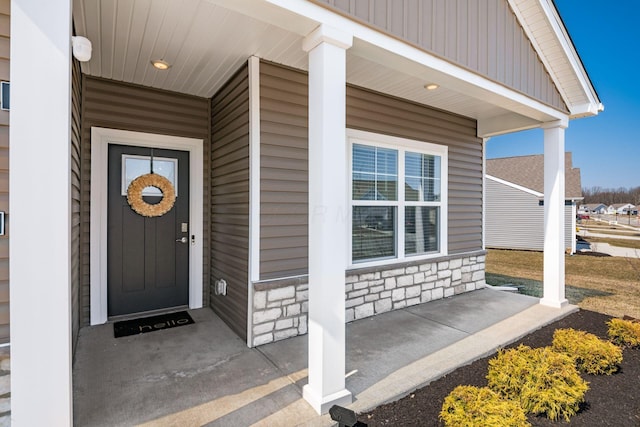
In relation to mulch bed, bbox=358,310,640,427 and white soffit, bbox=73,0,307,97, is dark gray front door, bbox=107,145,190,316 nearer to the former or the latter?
white soffit, bbox=73,0,307,97

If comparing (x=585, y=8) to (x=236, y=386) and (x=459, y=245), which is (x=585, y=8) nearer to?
(x=459, y=245)

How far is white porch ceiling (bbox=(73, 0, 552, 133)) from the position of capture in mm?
2240

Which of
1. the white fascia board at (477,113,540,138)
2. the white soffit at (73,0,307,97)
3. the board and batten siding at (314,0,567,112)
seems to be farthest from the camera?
the white fascia board at (477,113,540,138)

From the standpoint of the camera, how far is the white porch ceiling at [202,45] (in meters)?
2.24

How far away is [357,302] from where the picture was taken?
3996 millimetres

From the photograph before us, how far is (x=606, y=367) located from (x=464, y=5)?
3.47m

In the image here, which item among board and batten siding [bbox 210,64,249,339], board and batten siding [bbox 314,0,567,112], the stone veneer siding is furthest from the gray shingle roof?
board and batten siding [bbox 210,64,249,339]

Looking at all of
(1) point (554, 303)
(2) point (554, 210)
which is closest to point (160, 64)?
(2) point (554, 210)

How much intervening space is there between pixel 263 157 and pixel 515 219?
43.6 ft

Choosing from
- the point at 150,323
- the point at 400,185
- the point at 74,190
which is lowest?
the point at 150,323

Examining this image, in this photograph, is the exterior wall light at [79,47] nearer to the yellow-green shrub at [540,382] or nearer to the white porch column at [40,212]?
the white porch column at [40,212]

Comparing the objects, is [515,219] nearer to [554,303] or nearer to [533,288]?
[533,288]

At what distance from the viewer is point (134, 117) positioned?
3.71m

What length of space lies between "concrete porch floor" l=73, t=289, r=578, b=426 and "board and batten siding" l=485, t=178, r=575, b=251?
10.2 meters
